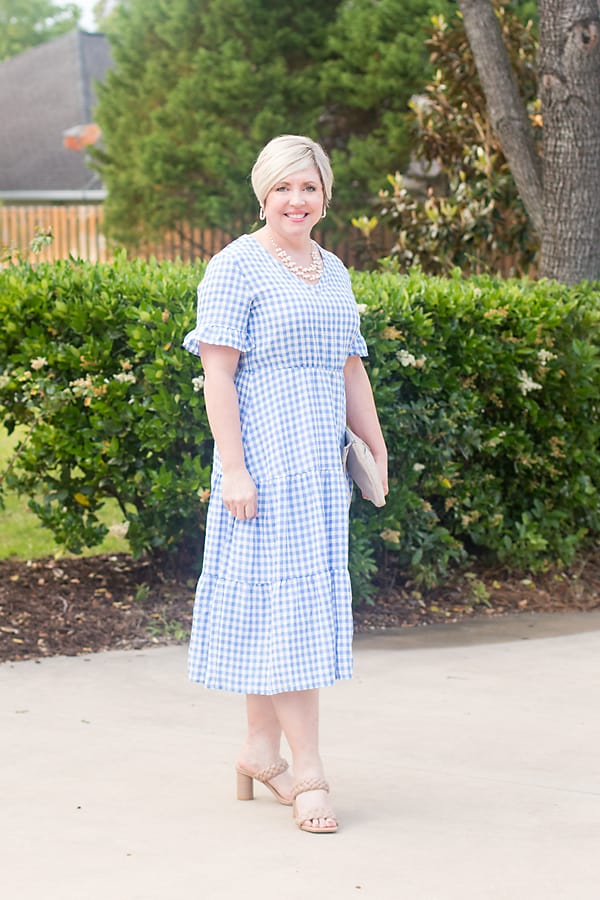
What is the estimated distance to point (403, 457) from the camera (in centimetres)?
618

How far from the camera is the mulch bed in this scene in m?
5.76

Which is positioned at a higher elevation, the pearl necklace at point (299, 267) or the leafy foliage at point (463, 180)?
the leafy foliage at point (463, 180)

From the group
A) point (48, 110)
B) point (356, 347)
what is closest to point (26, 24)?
point (48, 110)

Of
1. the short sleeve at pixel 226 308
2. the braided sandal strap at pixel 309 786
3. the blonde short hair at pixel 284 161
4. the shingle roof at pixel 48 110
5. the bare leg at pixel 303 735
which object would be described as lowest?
the braided sandal strap at pixel 309 786

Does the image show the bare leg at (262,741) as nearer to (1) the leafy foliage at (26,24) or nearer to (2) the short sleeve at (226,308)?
(2) the short sleeve at (226,308)

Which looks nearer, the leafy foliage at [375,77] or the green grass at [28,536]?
the green grass at [28,536]

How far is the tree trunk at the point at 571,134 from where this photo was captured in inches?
292

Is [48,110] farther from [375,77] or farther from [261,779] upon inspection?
→ [261,779]

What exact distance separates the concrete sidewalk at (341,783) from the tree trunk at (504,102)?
3.48m

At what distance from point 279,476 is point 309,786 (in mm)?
878

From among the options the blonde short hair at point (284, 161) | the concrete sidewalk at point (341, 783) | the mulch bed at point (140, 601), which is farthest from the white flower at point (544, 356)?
the blonde short hair at point (284, 161)

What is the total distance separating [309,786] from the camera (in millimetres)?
3812

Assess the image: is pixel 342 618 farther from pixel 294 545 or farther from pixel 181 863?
pixel 181 863

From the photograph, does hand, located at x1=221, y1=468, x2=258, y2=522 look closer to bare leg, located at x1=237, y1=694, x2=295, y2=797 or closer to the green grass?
bare leg, located at x1=237, y1=694, x2=295, y2=797
